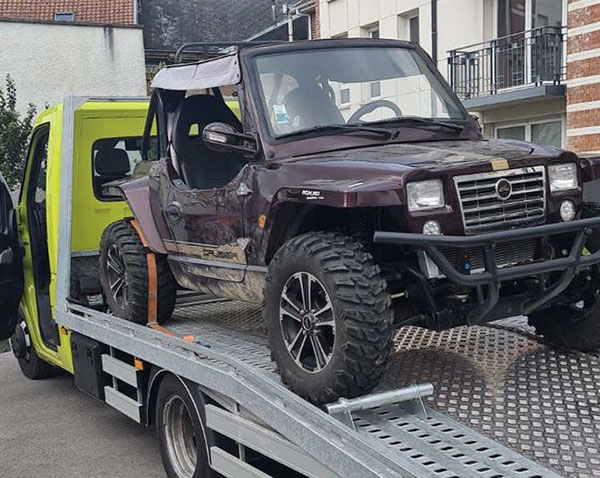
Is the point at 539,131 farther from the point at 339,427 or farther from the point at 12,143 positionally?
the point at 339,427

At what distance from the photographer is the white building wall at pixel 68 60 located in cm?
2553

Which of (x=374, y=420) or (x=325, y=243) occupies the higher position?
A: (x=325, y=243)

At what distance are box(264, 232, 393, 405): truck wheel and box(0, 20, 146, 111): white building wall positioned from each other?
24120 mm

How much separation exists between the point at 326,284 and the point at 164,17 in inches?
1375

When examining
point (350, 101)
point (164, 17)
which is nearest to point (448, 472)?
point (350, 101)

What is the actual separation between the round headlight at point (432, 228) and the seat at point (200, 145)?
2188 mm

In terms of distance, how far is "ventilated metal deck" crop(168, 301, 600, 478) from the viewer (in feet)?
10.0

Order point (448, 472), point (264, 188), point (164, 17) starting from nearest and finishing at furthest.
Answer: point (448, 472), point (264, 188), point (164, 17)

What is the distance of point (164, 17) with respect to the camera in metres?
36.2

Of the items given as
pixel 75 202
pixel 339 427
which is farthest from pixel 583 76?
pixel 339 427

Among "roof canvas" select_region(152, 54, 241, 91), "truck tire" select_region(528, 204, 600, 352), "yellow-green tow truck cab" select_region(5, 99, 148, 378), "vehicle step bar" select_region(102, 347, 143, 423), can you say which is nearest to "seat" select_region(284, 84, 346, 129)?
"roof canvas" select_region(152, 54, 241, 91)

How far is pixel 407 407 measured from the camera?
361 centimetres

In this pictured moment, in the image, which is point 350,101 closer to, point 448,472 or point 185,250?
point 185,250

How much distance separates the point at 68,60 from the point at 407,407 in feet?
81.9
